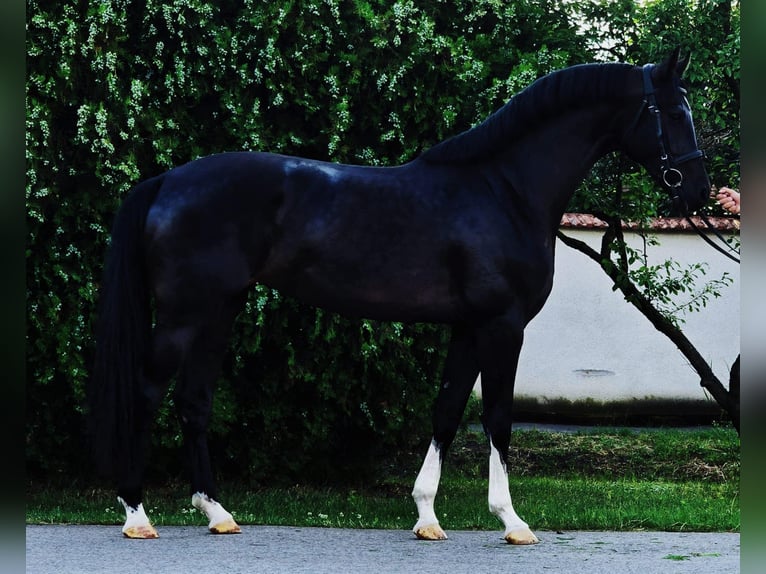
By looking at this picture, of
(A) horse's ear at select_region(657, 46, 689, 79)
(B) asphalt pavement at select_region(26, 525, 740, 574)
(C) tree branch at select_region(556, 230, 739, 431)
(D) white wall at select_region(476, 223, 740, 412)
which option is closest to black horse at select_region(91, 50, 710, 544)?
(A) horse's ear at select_region(657, 46, 689, 79)

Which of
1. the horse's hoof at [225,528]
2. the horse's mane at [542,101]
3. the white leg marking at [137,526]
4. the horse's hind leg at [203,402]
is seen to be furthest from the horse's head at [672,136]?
the white leg marking at [137,526]

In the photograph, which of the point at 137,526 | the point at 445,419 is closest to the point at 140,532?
the point at 137,526

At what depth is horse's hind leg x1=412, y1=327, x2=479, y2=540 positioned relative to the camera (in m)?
4.72

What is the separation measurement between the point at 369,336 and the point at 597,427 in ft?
19.5

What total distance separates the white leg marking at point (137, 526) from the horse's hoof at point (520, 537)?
169 centimetres

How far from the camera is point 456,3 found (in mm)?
6250

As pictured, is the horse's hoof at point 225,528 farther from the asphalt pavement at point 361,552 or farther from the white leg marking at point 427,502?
the white leg marking at point 427,502

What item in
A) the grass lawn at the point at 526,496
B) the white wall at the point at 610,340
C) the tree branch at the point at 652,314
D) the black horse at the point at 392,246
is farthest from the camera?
the white wall at the point at 610,340

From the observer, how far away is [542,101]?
4793 mm

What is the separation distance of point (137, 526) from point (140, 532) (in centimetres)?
3

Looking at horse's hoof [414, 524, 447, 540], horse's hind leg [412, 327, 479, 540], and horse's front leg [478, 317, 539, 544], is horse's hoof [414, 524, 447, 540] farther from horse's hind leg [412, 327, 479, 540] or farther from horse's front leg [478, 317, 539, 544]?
horse's front leg [478, 317, 539, 544]

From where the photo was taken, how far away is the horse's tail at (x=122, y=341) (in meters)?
4.47

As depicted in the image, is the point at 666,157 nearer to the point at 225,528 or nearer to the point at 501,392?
the point at 501,392

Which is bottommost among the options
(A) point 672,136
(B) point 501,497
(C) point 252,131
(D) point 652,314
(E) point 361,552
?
(E) point 361,552
